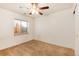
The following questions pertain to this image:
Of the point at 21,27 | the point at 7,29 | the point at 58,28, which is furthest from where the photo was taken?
the point at 21,27

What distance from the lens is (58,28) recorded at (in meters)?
3.87

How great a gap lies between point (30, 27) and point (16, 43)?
1.60 metres

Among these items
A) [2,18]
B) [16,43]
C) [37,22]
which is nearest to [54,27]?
[37,22]

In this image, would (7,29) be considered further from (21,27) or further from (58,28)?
(58,28)

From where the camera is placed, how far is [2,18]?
3.20m

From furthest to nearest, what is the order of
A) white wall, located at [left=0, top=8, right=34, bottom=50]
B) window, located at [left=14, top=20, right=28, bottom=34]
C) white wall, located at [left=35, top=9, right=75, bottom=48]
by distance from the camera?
window, located at [left=14, top=20, right=28, bottom=34], white wall, located at [left=35, top=9, right=75, bottom=48], white wall, located at [left=0, top=8, right=34, bottom=50]

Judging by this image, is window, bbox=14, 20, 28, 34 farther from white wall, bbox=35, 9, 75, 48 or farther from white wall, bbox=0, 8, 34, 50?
white wall, bbox=35, 9, 75, 48

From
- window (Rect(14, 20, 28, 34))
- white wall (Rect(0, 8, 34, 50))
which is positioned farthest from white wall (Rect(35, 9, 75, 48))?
white wall (Rect(0, 8, 34, 50))

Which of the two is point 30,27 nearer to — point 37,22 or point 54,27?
point 37,22

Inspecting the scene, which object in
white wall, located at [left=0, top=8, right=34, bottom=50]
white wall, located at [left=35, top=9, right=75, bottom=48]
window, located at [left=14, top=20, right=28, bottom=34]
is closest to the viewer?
white wall, located at [left=0, top=8, right=34, bottom=50]

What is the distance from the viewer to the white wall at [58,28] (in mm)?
3408

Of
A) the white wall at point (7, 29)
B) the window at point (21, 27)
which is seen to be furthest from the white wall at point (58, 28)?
the white wall at point (7, 29)

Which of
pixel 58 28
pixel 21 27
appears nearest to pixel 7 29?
pixel 21 27

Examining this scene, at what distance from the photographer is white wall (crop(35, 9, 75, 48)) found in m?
3.41
